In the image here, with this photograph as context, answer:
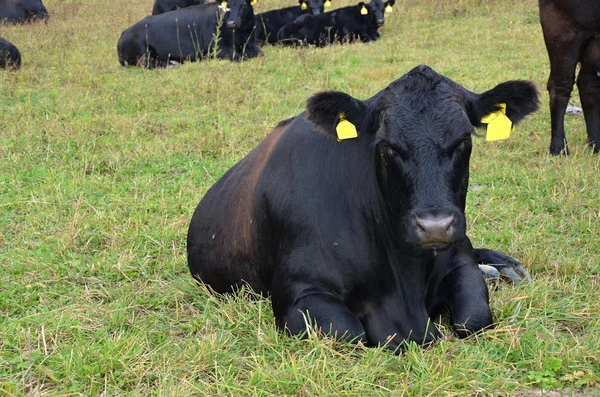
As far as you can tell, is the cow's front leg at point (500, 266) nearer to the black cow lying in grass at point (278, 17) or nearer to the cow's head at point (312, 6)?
the black cow lying in grass at point (278, 17)

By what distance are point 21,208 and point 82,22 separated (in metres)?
14.2

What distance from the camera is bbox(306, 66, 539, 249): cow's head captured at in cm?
355

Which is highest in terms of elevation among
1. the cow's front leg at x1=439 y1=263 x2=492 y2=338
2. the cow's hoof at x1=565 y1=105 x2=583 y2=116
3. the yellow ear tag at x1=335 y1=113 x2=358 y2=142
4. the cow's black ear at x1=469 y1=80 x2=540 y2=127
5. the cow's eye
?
the cow's black ear at x1=469 y1=80 x2=540 y2=127

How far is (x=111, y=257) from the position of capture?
17.4 feet

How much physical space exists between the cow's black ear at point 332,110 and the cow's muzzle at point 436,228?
0.76 meters

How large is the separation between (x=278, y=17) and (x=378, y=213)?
15.6 meters

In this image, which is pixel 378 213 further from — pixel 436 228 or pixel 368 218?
pixel 436 228

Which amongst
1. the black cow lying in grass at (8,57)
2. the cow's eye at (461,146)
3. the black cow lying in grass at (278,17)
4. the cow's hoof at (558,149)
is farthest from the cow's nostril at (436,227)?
the black cow lying in grass at (278,17)

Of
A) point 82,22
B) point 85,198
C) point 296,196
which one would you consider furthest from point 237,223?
point 82,22

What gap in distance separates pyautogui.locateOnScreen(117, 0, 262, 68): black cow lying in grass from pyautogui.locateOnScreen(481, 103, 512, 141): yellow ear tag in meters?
10.4

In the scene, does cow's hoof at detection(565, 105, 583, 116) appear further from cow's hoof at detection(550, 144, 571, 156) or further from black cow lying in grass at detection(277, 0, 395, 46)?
black cow lying in grass at detection(277, 0, 395, 46)

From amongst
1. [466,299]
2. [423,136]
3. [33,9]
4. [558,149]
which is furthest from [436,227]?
[33,9]

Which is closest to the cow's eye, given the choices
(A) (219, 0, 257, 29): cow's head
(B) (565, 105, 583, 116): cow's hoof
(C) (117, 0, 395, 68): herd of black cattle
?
(B) (565, 105, 583, 116): cow's hoof

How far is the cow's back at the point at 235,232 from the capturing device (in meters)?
4.45
